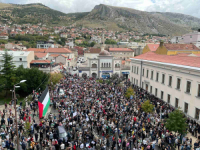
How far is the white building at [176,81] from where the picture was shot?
67.6 feet

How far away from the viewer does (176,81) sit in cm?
2412

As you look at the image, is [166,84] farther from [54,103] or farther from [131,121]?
[54,103]

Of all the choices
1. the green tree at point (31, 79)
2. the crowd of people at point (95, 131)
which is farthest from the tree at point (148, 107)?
the green tree at point (31, 79)

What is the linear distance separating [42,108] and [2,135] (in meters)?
3.66

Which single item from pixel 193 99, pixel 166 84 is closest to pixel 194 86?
pixel 193 99

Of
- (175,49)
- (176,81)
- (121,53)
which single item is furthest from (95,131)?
(121,53)

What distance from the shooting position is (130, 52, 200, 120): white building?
2059cm

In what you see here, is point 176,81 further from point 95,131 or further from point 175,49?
point 175,49

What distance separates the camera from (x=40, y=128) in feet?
52.4

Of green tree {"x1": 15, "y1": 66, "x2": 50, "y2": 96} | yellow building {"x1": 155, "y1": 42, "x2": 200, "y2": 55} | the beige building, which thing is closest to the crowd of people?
green tree {"x1": 15, "y1": 66, "x2": 50, "y2": 96}

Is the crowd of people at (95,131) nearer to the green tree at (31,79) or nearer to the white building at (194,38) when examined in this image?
the green tree at (31,79)

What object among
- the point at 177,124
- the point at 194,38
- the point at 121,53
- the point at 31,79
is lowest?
the point at 177,124

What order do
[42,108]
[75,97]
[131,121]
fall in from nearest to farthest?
1. [42,108]
2. [131,121]
3. [75,97]

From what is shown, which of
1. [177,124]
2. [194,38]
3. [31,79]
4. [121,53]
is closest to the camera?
[177,124]
